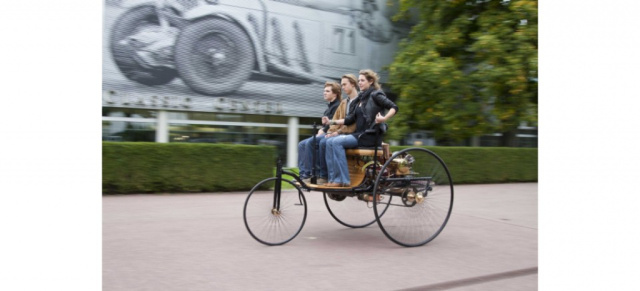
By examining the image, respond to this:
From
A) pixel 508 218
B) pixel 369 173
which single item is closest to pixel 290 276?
pixel 369 173

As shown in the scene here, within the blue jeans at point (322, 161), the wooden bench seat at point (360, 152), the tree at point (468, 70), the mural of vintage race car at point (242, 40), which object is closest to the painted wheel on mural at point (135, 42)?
the mural of vintage race car at point (242, 40)

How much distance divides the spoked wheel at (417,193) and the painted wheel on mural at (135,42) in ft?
36.1

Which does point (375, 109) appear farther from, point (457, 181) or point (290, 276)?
point (457, 181)

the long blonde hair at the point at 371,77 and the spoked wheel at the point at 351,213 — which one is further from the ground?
the long blonde hair at the point at 371,77

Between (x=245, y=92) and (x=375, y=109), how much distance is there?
37.9ft

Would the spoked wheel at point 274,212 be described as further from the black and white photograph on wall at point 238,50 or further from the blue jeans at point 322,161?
the black and white photograph on wall at point 238,50

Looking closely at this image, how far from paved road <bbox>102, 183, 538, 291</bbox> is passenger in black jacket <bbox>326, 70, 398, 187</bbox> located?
82 cm

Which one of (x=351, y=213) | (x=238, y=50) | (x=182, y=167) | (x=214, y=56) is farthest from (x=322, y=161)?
(x=238, y=50)

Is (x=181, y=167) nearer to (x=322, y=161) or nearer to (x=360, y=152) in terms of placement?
(x=322, y=161)

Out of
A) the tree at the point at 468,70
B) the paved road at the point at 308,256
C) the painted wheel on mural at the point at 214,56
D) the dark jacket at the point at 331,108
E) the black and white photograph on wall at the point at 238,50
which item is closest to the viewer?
the paved road at the point at 308,256

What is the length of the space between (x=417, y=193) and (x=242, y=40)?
11.3 m

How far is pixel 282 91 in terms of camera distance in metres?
17.5

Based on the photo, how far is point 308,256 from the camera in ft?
17.0

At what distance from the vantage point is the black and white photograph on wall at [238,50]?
588 inches
